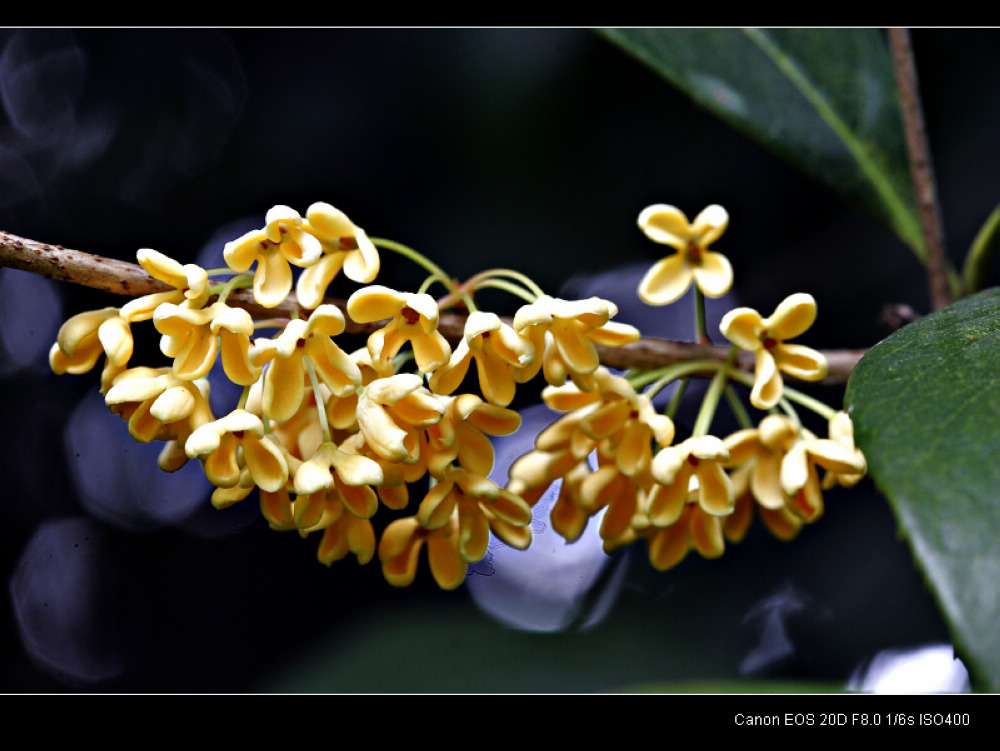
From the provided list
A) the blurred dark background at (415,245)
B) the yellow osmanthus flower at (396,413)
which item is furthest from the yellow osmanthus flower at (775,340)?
the blurred dark background at (415,245)

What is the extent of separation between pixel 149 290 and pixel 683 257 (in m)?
0.69

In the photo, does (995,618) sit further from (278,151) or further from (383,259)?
(278,151)

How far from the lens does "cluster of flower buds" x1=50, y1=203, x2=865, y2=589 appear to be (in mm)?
864

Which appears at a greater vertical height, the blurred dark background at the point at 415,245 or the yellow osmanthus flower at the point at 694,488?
the yellow osmanthus flower at the point at 694,488

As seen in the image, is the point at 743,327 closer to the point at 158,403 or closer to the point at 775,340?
the point at 775,340

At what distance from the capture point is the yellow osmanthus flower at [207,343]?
2.82ft

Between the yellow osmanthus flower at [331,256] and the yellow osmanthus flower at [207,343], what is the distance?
0.26ft

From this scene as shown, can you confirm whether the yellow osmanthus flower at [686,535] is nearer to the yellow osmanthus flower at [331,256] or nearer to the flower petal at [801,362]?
the flower petal at [801,362]

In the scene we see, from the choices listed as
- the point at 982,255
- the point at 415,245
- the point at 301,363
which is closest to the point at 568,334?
the point at 301,363

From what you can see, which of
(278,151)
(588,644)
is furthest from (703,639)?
(278,151)

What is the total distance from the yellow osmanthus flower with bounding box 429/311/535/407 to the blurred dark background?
1176 mm

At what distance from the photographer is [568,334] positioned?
0.93 metres

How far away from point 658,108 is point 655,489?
1.73 m

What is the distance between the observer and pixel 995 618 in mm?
554
